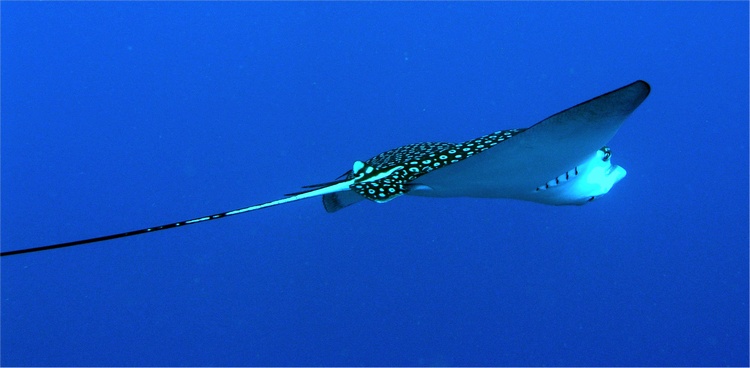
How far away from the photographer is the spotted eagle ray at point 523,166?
7.57 ft

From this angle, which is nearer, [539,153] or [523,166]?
[539,153]

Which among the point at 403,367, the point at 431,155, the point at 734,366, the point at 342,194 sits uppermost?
the point at 342,194

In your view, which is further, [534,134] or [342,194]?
[342,194]

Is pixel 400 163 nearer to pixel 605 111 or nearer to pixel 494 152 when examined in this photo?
pixel 494 152

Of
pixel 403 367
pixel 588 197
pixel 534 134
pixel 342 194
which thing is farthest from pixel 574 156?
pixel 403 367

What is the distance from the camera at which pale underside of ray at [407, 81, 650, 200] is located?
2246 millimetres

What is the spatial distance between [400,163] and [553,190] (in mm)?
1016

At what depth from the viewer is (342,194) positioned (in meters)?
3.84

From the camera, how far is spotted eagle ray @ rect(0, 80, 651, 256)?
2309 mm

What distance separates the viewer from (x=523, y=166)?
2791 millimetres

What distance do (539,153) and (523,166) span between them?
16 cm

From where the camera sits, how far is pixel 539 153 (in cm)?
265

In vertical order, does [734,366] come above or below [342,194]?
below

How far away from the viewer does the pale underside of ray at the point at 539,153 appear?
2.25 m
